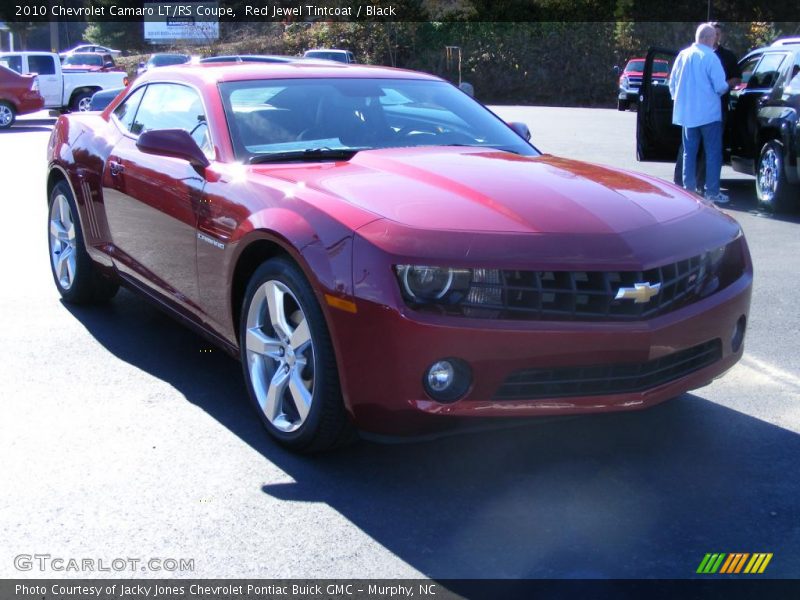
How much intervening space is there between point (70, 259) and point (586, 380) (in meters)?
3.88

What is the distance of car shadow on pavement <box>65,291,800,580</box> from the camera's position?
3164mm

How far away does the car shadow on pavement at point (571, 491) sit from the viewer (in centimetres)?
316

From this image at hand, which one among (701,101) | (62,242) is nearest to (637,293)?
(62,242)

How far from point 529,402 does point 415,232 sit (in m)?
0.71

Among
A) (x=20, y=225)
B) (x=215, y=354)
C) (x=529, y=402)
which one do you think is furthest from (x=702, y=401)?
(x=20, y=225)

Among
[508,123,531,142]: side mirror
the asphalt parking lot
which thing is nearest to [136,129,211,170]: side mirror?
the asphalt parking lot

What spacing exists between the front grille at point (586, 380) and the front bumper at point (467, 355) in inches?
0.9

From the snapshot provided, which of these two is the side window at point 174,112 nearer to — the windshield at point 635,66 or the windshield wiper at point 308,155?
the windshield wiper at point 308,155

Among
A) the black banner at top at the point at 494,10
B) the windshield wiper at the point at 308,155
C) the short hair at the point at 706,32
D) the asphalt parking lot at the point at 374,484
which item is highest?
the black banner at top at the point at 494,10

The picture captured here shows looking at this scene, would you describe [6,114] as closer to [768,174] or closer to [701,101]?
[701,101]

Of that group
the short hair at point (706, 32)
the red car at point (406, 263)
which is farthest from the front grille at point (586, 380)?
the short hair at point (706, 32)

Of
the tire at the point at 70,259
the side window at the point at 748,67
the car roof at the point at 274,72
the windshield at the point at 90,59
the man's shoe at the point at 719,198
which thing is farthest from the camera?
the windshield at the point at 90,59

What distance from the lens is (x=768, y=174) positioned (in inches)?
396

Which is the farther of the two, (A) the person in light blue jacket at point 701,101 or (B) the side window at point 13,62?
(B) the side window at point 13,62
